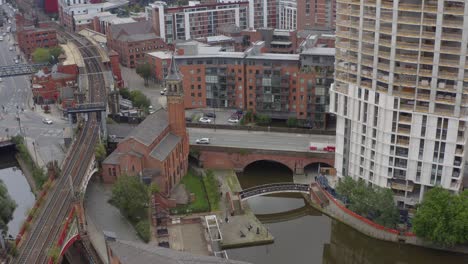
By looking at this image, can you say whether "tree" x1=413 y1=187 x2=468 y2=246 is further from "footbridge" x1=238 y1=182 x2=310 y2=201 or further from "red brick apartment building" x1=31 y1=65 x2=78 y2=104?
"red brick apartment building" x1=31 y1=65 x2=78 y2=104

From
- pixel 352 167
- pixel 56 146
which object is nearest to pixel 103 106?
pixel 56 146

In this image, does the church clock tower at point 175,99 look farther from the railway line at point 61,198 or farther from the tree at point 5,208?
the tree at point 5,208

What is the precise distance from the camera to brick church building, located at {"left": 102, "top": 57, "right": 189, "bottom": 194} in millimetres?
77812

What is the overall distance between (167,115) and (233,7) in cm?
8335

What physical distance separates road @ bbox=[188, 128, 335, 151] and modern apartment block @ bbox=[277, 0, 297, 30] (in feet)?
248

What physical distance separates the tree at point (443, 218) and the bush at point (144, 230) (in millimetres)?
32452

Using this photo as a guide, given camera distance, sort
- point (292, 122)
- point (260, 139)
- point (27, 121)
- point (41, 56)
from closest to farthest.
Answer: point (260, 139), point (292, 122), point (27, 121), point (41, 56)

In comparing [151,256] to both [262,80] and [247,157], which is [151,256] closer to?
[247,157]

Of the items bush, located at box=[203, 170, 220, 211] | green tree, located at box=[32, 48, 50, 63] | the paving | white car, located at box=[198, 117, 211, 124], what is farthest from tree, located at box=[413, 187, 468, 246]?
green tree, located at box=[32, 48, 50, 63]

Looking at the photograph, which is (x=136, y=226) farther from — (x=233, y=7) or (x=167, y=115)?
(x=233, y=7)

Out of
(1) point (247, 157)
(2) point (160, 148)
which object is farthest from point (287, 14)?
(2) point (160, 148)

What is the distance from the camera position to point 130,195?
70.4 metres

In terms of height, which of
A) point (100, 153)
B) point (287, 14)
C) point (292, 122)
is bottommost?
point (100, 153)

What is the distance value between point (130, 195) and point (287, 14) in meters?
108
